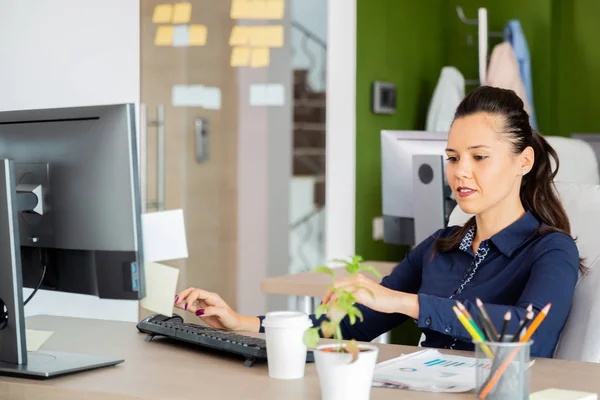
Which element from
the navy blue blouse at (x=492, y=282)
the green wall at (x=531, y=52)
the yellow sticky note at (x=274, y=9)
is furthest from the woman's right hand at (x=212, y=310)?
the green wall at (x=531, y=52)

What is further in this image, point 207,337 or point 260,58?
point 260,58

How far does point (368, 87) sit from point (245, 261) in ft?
3.22

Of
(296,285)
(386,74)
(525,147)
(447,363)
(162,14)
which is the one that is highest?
(162,14)

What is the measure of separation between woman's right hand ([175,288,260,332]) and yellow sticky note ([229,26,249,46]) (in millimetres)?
2308

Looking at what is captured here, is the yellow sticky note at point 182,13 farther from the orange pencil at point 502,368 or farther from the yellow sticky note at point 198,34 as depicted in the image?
the orange pencil at point 502,368

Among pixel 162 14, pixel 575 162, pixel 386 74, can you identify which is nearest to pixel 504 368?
pixel 575 162

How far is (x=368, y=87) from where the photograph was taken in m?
4.27

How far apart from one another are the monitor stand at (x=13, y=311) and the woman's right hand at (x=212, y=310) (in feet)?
0.87

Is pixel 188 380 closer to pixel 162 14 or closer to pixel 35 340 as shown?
pixel 35 340

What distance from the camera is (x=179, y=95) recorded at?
3.93 meters

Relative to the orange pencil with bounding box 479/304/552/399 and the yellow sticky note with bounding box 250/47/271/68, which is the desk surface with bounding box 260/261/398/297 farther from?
the orange pencil with bounding box 479/304/552/399

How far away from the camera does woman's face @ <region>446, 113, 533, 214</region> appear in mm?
1968

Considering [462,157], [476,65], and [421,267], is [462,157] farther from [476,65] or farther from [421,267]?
[476,65]

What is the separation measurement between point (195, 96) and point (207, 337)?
7.99 feet
